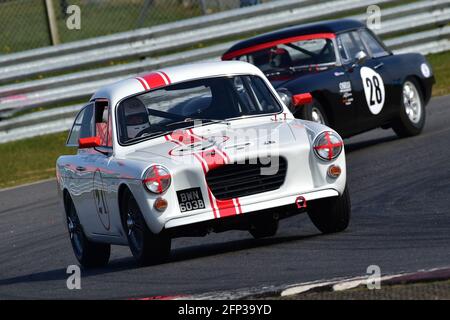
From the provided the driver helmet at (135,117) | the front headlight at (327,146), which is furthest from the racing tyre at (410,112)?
the front headlight at (327,146)

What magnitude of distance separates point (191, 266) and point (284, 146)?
41.5 inches

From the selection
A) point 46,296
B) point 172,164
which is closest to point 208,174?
point 172,164

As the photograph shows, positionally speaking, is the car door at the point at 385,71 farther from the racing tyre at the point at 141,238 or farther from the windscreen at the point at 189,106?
the racing tyre at the point at 141,238

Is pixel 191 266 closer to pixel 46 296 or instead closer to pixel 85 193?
pixel 46 296

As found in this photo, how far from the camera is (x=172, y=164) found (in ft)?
27.3

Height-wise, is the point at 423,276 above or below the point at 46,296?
above

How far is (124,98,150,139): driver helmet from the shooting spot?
9305mm

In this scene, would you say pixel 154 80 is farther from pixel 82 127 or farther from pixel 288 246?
pixel 288 246

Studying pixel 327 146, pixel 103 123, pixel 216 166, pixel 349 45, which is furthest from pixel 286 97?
pixel 216 166

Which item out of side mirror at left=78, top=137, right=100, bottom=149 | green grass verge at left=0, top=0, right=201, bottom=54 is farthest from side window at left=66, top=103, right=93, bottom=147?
green grass verge at left=0, top=0, right=201, bottom=54

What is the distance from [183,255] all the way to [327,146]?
1.43m

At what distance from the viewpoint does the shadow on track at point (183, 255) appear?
9062mm

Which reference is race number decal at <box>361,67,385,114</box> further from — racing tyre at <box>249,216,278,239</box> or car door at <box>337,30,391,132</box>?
racing tyre at <box>249,216,278,239</box>

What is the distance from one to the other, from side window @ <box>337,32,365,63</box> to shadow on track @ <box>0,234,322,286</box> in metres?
4.45
